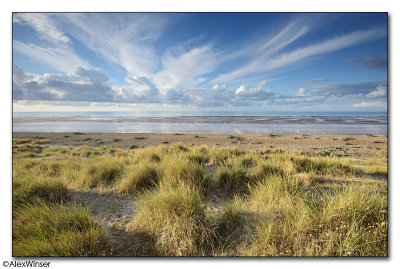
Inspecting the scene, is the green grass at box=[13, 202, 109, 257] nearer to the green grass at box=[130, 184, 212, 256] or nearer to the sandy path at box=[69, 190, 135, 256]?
the sandy path at box=[69, 190, 135, 256]

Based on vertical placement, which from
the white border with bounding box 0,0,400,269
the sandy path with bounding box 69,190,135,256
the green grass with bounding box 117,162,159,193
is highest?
the white border with bounding box 0,0,400,269

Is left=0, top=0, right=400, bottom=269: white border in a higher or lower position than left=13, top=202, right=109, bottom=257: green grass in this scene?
higher

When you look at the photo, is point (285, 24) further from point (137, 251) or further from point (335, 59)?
point (137, 251)

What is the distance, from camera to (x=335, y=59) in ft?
12.1

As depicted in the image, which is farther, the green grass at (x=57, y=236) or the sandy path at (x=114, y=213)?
the sandy path at (x=114, y=213)

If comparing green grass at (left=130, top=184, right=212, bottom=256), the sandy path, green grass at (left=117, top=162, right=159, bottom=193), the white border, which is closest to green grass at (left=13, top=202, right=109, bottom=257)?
the sandy path

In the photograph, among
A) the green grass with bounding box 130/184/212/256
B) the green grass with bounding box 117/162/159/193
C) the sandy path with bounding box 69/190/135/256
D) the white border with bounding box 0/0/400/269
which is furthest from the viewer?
the green grass with bounding box 117/162/159/193
